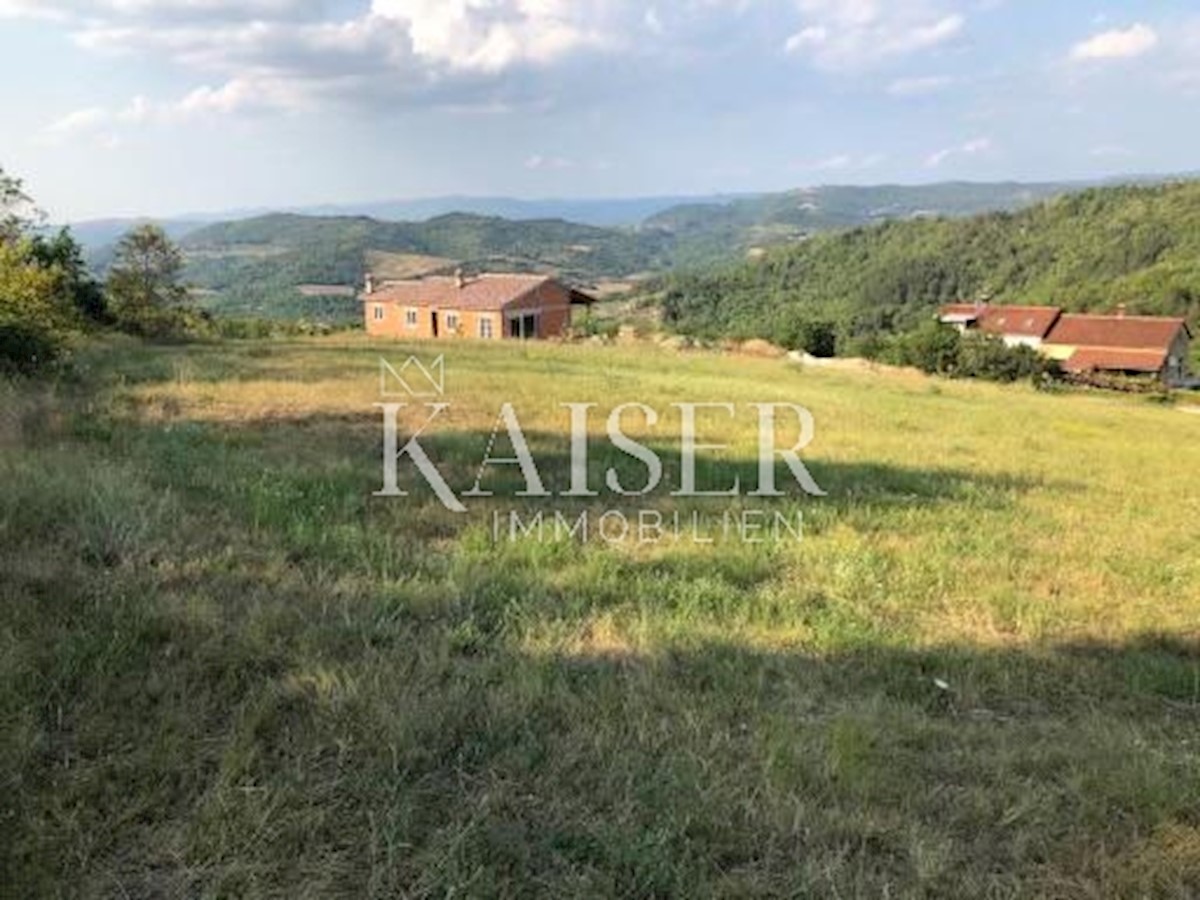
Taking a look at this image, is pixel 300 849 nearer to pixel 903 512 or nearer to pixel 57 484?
pixel 57 484

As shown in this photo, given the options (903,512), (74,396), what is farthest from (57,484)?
(74,396)

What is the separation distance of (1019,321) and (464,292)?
178 ft

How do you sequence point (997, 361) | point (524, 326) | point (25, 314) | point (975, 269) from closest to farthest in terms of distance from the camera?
point (25, 314) < point (997, 361) < point (524, 326) < point (975, 269)

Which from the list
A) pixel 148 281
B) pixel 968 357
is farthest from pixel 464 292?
pixel 968 357

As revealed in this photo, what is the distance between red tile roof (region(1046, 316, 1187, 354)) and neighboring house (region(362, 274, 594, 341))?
44.0m

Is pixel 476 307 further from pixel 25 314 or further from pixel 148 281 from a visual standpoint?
pixel 25 314

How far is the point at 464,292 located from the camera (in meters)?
58.9

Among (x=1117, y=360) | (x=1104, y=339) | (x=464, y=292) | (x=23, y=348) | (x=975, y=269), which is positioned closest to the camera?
(x=23, y=348)

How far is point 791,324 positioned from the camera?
64625 mm

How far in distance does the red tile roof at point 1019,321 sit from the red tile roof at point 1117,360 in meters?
6.51

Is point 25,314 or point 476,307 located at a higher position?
point 25,314

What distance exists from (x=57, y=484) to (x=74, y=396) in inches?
304

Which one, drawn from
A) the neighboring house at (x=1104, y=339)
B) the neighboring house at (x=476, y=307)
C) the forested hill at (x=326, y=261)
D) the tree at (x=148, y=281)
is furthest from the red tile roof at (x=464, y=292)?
the forested hill at (x=326, y=261)

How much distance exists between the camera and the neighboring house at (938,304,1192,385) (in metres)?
76.9
